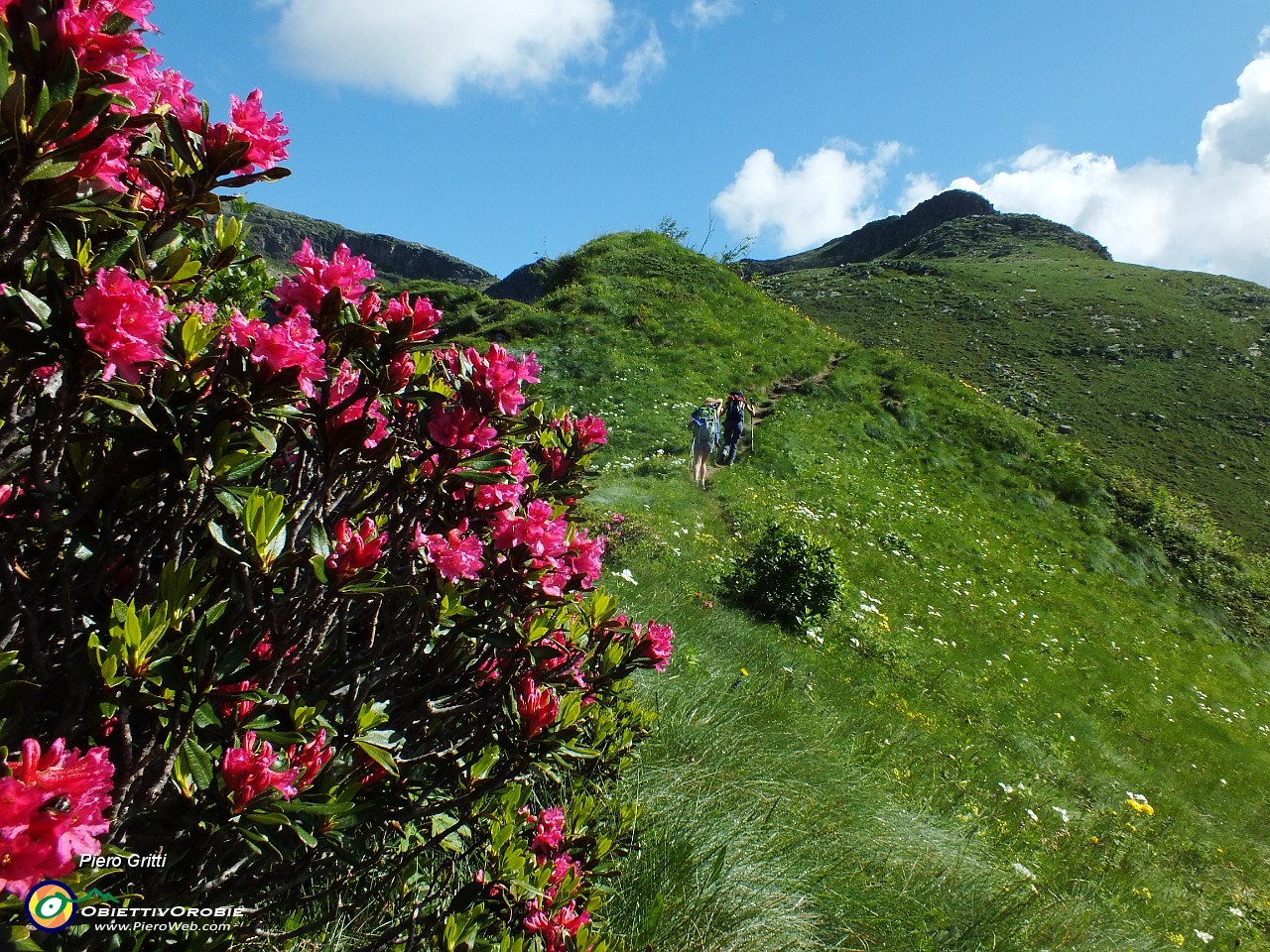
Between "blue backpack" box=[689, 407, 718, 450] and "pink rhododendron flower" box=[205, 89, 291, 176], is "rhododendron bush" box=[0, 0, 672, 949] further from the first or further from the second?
"blue backpack" box=[689, 407, 718, 450]

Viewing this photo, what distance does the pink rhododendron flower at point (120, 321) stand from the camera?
1.12m

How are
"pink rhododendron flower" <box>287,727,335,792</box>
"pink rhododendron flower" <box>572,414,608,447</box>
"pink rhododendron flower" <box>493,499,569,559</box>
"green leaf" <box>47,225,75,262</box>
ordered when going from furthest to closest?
1. "pink rhododendron flower" <box>572,414,608,447</box>
2. "pink rhododendron flower" <box>493,499,569,559</box>
3. "pink rhododendron flower" <box>287,727,335,792</box>
4. "green leaf" <box>47,225,75,262</box>

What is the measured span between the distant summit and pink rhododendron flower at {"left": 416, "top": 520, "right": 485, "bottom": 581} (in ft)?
339

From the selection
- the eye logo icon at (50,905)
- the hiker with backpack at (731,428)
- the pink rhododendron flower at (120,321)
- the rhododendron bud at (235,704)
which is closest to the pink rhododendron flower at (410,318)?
the pink rhododendron flower at (120,321)

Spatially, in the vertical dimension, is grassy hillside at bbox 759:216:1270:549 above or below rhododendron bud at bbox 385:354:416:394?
above

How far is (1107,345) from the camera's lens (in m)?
49.3

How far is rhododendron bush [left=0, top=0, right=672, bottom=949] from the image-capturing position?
1142mm

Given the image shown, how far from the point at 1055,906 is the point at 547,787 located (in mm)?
3069

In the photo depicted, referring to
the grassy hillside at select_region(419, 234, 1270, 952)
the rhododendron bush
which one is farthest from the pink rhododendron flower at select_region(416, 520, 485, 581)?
the grassy hillside at select_region(419, 234, 1270, 952)

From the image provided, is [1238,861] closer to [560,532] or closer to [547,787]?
[547,787]

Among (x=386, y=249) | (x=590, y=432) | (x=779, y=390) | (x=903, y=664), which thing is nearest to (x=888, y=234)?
(x=386, y=249)

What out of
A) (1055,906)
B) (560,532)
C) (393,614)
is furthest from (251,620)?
(1055,906)

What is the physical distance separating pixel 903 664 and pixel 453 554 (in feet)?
27.2

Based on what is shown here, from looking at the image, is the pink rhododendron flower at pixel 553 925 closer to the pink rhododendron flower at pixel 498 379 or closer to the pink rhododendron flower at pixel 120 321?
the pink rhododendron flower at pixel 498 379
